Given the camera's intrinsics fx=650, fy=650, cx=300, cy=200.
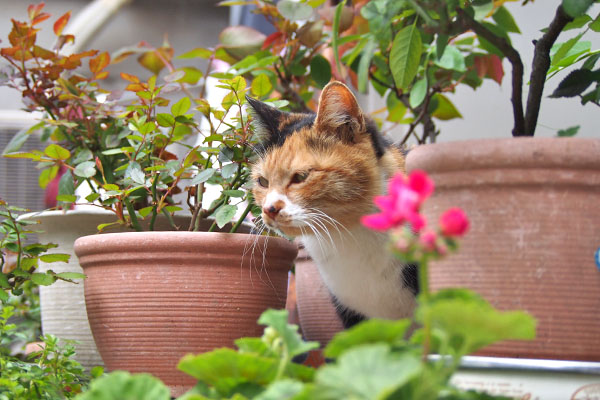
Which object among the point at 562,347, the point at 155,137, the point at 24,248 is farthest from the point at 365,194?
the point at 24,248

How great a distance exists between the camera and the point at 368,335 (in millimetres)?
571

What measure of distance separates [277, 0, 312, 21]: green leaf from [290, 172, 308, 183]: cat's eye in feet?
1.60

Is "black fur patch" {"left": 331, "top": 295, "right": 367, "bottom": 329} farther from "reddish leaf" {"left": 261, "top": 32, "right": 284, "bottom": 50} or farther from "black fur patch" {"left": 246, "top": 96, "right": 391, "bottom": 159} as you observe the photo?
"reddish leaf" {"left": 261, "top": 32, "right": 284, "bottom": 50}

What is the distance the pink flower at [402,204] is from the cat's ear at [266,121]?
3.05 ft

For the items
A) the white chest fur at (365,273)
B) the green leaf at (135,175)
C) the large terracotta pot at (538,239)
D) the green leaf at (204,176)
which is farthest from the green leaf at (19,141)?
the large terracotta pot at (538,239)

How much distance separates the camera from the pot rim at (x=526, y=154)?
2.77 ft

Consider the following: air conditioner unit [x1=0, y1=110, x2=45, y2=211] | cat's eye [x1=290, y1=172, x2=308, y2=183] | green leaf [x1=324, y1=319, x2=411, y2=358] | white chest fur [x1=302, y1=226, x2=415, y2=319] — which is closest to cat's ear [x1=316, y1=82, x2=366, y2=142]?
cat's eye [x1=290, y1=172, x2=308, y2=183]

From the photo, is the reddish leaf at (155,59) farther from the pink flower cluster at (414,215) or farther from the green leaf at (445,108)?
the pink flower cluster at (414,215)

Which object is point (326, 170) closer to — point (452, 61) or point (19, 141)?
point (452, 61)

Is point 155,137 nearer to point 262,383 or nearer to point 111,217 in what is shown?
point 111,217

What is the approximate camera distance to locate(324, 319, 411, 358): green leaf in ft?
1.84

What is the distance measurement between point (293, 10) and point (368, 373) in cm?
131

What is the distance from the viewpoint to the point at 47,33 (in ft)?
12.6

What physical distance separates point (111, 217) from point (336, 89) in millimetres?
→ 684
